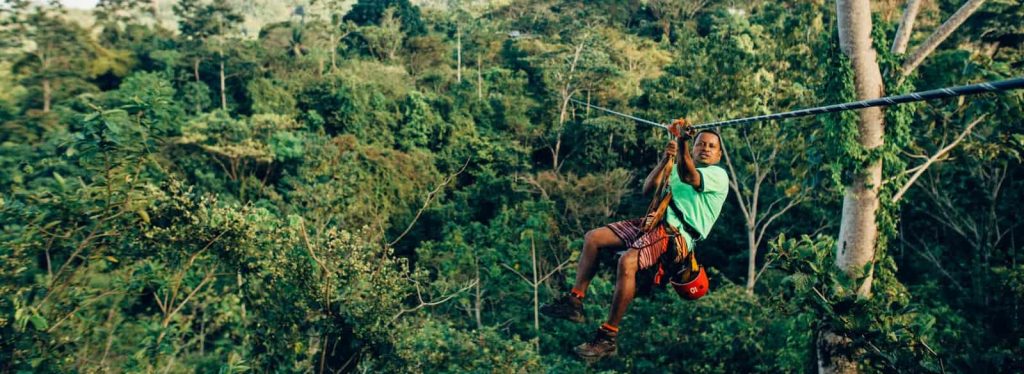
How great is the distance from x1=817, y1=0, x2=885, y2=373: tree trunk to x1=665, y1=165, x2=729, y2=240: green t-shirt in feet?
8.26

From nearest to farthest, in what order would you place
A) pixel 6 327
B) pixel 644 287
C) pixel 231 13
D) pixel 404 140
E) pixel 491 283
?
pixel 644 287
pixel 6 327
pixel 491 283
pixel 404 140
pixel 231 13

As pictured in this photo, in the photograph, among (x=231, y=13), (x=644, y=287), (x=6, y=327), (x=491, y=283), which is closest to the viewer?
(x=644, y=287)

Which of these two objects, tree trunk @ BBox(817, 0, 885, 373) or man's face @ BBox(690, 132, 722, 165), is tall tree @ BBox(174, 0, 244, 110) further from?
man's face @ BBox(690, 132, 722, 165)

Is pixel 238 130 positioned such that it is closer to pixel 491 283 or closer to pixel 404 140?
pixel 404 140

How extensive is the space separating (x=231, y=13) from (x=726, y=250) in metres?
22.5

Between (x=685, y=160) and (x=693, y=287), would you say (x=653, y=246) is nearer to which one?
(x=693, y=287)

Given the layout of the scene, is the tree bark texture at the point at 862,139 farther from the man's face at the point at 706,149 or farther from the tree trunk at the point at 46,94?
the tree trunk at the point at 46,94

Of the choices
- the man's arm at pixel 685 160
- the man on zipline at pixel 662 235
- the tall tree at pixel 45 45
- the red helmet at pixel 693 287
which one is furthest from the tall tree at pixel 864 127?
the tall tree at pixel 45 45

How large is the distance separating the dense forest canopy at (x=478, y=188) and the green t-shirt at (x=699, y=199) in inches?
26.5

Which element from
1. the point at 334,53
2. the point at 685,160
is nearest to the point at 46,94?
the point at 334,53

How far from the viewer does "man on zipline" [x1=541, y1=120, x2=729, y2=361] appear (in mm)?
3008

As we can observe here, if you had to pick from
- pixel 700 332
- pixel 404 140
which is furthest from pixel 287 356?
pixel 404 140

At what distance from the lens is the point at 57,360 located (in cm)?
608

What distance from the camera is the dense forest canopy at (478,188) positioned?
5367 mm
